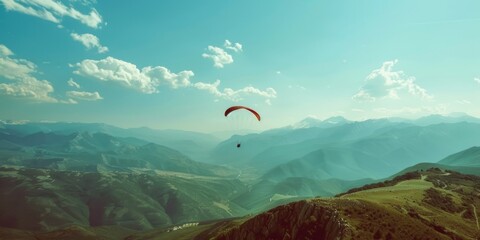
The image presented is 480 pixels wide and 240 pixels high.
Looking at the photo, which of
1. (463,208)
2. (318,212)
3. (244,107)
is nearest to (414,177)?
(463,208)

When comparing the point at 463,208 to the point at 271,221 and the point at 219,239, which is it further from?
the point at 219,239

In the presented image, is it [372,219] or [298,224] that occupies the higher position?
[372,219]

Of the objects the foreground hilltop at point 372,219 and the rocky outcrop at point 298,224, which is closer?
the foreground hilltop at point 372,219

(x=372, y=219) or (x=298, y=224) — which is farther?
(x=298, y=224)

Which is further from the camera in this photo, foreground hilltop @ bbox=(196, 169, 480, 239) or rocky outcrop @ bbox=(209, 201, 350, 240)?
rocky outcrop @ bbox=(209, 201, 350, 240)

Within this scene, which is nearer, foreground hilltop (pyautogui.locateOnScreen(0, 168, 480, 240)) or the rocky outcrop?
foreground hilltop (pyautogui.locateOnScreen(0, 168, 480, 240))

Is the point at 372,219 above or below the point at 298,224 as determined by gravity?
above

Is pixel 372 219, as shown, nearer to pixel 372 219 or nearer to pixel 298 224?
pixel 372 219

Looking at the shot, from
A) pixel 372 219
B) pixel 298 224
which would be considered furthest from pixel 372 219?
pixel 298 224
